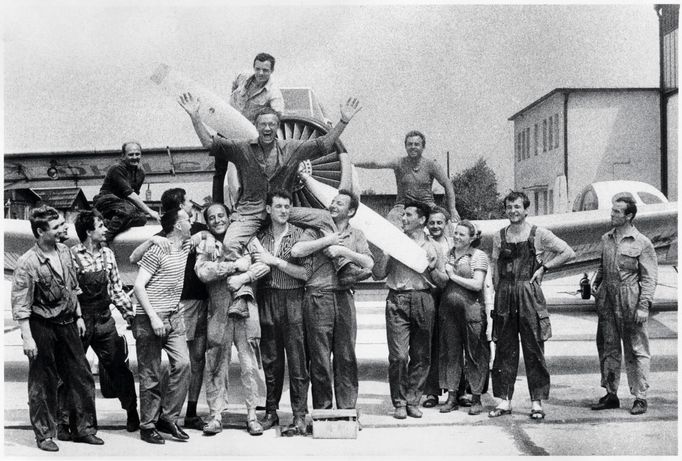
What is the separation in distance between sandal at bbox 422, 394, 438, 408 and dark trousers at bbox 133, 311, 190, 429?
2.02m

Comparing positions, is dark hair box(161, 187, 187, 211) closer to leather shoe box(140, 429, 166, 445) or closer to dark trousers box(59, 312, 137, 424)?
dark trousers box(59, 312, 137, 424)

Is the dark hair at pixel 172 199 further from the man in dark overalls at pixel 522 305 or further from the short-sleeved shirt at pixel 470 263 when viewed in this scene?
the man in dark overalls at pixel 522 305

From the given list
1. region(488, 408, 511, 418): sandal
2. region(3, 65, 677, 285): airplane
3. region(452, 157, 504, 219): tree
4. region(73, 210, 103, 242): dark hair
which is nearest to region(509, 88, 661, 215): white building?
region(452, 157, 504, 219): tree

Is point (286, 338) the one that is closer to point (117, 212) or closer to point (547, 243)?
point (547, 243)

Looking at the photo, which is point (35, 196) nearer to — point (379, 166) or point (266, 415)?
point (379, 166)

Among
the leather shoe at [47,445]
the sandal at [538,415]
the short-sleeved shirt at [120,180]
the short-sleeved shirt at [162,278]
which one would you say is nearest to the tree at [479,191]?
the sandal at [538,415]

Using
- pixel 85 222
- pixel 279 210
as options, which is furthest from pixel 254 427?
pixel 85 222

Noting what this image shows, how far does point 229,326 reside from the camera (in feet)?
14.5

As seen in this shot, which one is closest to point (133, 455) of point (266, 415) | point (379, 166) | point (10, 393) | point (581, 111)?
point (266, 415)

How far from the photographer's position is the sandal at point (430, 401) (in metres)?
5.18

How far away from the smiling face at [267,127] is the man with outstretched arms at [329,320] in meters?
0.91

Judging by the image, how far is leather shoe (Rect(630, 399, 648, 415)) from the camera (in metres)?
4.84

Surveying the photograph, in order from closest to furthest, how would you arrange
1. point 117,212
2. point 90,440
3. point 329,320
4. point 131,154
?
1. point 90,440
2. point 329,320
3. point 131,154
4. point 117,212

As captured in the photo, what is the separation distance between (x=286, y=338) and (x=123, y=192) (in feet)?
7.47
